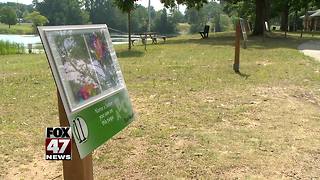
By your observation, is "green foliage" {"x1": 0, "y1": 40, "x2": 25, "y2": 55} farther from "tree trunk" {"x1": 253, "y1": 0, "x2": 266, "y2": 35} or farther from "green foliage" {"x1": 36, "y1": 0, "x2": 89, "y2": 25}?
"green foliage" {"x1": 36, "y1": 0, "x2": 89, "y2": 25}

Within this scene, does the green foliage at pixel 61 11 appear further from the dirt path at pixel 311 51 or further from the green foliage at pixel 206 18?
the green foliage at pixel 206 18

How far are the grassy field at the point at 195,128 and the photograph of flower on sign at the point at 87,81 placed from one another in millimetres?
1181

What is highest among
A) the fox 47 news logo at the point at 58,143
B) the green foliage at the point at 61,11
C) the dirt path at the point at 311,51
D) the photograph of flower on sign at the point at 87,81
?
the green foliage at the point at 61,11

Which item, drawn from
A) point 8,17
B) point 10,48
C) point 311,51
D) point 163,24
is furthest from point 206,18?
point 311,51

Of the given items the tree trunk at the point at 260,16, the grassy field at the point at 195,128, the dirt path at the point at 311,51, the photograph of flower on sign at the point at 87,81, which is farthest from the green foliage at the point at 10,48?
the photograph of flower on sign at the point at 87,81

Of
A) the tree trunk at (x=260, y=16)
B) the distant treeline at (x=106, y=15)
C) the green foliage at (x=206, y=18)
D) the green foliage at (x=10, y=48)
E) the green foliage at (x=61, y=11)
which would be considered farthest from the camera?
the green foliage at (x=206, y=18)

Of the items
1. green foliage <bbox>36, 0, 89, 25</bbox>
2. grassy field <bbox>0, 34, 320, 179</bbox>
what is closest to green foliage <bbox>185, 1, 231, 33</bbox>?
green foliage <bbox>36, 0, 89, 25</bbox>

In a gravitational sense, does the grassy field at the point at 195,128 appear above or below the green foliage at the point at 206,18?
below

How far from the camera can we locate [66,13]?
5319 centimetres

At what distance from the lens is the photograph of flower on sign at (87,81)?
2365 millimetres

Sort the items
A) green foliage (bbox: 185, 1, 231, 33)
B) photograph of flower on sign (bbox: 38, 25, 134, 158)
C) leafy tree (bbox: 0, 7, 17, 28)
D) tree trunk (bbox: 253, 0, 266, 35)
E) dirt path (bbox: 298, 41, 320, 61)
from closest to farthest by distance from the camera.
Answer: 1. photograph of flower on sign (bbox: 38, 25, 134, 158)
2. dirt path (bbox: 298, 41, 320, 61)
3. tree trunk (bbox: 253, 0, 266, 35)
4. leafy tree (bbox: 0, 7, 17, 28)
5. green foliage (bbox: 185, 1, 231, 33)

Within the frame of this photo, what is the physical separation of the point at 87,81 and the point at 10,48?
803 inches

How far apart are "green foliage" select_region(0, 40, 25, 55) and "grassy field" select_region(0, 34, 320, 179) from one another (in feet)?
40.3

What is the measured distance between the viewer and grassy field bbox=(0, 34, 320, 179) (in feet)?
13.2
